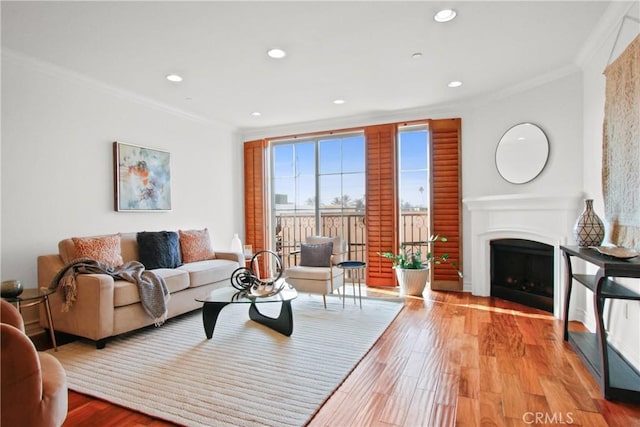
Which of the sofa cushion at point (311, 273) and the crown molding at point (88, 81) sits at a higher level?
the crown molding at point (88, 81)

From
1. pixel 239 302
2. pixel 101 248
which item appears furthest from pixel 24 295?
pixel 239 302

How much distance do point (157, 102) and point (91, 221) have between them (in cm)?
167

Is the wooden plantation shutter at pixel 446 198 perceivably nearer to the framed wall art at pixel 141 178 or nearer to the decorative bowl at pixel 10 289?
the framed wall art at pixel 141 178

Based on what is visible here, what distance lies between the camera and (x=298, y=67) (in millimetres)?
3295

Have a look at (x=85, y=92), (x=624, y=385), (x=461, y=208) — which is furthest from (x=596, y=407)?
(x=85, y=92)

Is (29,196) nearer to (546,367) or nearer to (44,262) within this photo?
(44,262)

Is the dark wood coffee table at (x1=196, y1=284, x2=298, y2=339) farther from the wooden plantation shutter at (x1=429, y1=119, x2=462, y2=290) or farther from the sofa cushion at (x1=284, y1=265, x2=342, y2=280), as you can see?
the wooden plantation shutter at (x1=429, y1=119, x2=462, y2=290)

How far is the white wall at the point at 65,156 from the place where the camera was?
3.02 meters

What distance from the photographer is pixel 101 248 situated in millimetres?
3277

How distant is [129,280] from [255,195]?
9.65ft

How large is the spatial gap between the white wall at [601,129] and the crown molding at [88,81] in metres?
4.57

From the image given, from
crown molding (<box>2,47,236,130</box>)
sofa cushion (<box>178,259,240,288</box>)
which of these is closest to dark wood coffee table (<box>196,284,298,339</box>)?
sofa cushion (<box>178,259,240,288</box>)

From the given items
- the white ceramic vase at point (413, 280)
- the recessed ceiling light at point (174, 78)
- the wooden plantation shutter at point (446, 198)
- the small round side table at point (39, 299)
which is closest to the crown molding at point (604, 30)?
the wooden plantation shutter at point (446, 198)

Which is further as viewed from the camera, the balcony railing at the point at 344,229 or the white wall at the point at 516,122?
the balcony railing at the point at 344,229
